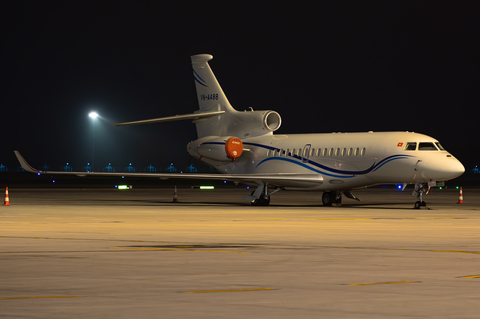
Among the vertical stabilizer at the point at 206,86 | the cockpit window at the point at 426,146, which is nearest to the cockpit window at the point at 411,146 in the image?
the cockpit window at the point at 426,146

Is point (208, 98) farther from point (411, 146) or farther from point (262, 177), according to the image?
point (411, 146)

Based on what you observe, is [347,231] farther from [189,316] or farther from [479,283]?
[189,316]

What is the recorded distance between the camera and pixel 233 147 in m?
40.2

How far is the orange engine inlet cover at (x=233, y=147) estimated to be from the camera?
132 feet

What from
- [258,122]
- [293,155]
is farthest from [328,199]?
[258,122]

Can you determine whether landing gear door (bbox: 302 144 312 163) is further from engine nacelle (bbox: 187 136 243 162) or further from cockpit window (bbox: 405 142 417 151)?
cockpit window (bbox: 405 142 417 151)

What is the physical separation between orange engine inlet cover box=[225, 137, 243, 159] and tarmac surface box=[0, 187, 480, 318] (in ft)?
61.5

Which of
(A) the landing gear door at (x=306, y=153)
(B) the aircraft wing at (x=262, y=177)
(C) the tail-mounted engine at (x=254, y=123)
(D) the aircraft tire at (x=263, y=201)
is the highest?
(C) the tail-mounted engine at (x=254, y=123)

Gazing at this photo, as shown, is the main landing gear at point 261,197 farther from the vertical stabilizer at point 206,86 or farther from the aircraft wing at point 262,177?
the vertical stabilizer at point 206,86

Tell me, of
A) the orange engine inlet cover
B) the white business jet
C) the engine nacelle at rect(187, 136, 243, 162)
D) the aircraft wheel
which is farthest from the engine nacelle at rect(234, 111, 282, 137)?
the aircraft wheel

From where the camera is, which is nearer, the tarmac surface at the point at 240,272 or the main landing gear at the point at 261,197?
the tarmac surface at the point at 240,272

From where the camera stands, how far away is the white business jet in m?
34.1

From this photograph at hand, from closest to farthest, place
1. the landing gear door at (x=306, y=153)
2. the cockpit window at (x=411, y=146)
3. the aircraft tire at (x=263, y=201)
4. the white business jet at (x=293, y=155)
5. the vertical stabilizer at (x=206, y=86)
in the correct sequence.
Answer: the white business jet at (x=293, y=155)
the cockpit window at (x=411, y=146)
the aircraft tire at (x=263, y=201)
the landing gear door at (x=306, y=153)
the vertical stabilizer at (x=206, y=86)

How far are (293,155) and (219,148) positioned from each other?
425cm
